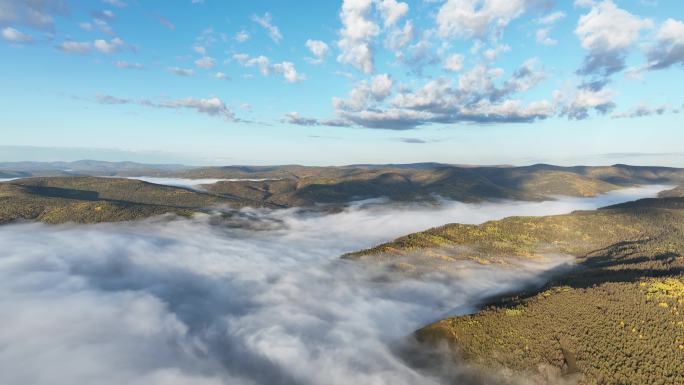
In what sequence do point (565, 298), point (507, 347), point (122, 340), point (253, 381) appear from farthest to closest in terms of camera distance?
point (122, 340) → point (253, 381) → point (565, 298) → point (507, 347)

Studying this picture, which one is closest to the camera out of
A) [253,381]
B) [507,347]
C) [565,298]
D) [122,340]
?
[507,347]

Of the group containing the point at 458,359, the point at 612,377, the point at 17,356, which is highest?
the point at 612,377

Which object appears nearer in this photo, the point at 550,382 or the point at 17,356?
the point at 550,382

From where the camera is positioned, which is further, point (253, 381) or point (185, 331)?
point (185, 331)

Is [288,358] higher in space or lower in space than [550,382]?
lower

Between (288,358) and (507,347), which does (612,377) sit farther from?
(288,358)

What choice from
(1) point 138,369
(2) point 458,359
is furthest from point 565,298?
(1) point 138,369

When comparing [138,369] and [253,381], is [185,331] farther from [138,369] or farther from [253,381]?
[253,381]

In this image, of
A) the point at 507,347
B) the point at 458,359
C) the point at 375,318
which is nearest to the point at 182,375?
the point at 375,318

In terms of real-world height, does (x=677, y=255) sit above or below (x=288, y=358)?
above
